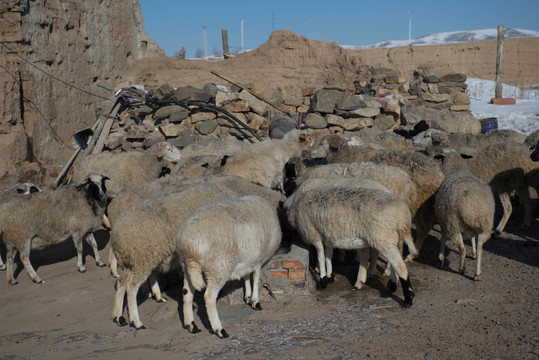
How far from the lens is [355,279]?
6680 mm

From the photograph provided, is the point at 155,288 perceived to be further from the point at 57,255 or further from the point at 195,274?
the point at 57,255

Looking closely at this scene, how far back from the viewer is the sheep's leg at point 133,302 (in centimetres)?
557

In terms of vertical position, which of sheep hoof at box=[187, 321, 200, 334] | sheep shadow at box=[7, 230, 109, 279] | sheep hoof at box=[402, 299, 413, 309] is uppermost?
sheep hoof at box=[402, 299, 413, 309]

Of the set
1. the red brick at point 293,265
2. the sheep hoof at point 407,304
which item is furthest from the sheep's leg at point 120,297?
the sheep hoof at point 407,304

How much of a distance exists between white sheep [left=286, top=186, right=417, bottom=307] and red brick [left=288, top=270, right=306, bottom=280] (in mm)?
382

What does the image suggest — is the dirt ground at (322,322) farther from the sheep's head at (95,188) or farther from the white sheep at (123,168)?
the white sheep at (123,168)

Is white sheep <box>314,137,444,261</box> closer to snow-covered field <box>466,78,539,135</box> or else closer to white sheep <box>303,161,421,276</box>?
white sheep <box>303,161,421,276</box>

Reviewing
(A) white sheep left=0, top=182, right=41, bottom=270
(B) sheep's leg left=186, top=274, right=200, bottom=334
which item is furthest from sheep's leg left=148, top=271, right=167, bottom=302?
(A) white sheep left=0, top=182, right=41, bottom=270

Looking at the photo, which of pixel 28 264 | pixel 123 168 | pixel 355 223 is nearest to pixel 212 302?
pixel 355 223

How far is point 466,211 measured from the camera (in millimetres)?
6520

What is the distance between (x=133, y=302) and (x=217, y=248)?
1.41 meters

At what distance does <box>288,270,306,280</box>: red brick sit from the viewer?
609 cm

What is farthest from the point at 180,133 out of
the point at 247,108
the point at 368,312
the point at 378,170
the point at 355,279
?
the point at 368,312

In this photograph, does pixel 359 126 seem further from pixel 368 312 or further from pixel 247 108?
pixel 368 312
